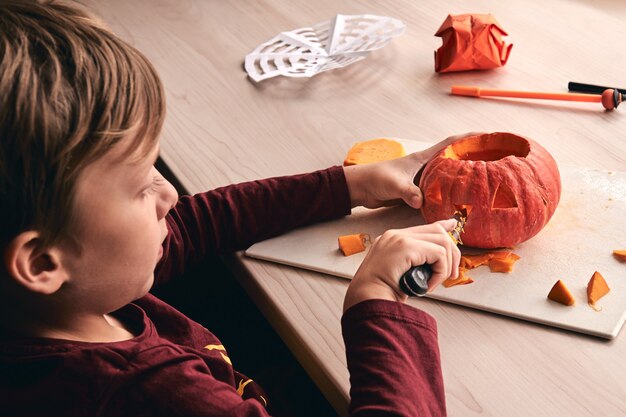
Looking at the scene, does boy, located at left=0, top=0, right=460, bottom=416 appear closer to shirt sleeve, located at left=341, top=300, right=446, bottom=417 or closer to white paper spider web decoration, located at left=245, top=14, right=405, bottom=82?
shirt sleeve, located at left=341, top=300, right=446, bottom=417

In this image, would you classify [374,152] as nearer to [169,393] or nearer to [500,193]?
[500,193]

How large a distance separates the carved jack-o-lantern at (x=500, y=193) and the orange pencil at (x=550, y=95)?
274 mm

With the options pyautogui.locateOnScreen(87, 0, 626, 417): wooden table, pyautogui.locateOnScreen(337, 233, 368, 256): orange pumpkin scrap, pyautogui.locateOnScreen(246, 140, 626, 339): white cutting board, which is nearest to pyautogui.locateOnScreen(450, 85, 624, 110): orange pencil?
pyautogui.locateOnScreen(87, 0, 626, 417): wooden table

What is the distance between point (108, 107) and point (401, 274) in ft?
1.11

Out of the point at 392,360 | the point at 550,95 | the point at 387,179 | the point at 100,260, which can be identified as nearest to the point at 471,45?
the point at 550,95

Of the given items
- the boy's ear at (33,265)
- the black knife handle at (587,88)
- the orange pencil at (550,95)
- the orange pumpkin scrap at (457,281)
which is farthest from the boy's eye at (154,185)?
the black knife handle at (587,88)

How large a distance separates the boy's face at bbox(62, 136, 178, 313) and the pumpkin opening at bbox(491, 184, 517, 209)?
14.7 inches

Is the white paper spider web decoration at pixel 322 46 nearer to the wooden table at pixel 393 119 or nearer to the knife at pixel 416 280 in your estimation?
the wooden table at pixel 393 119

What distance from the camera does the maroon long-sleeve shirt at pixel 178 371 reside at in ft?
2.31

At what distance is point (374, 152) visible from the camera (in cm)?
110

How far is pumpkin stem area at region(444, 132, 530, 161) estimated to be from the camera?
0.97 meters

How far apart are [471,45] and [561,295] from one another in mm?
536

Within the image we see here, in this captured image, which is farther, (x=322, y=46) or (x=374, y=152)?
(x=322, y=46)

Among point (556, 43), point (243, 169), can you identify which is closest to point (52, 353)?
point (243, 169)
